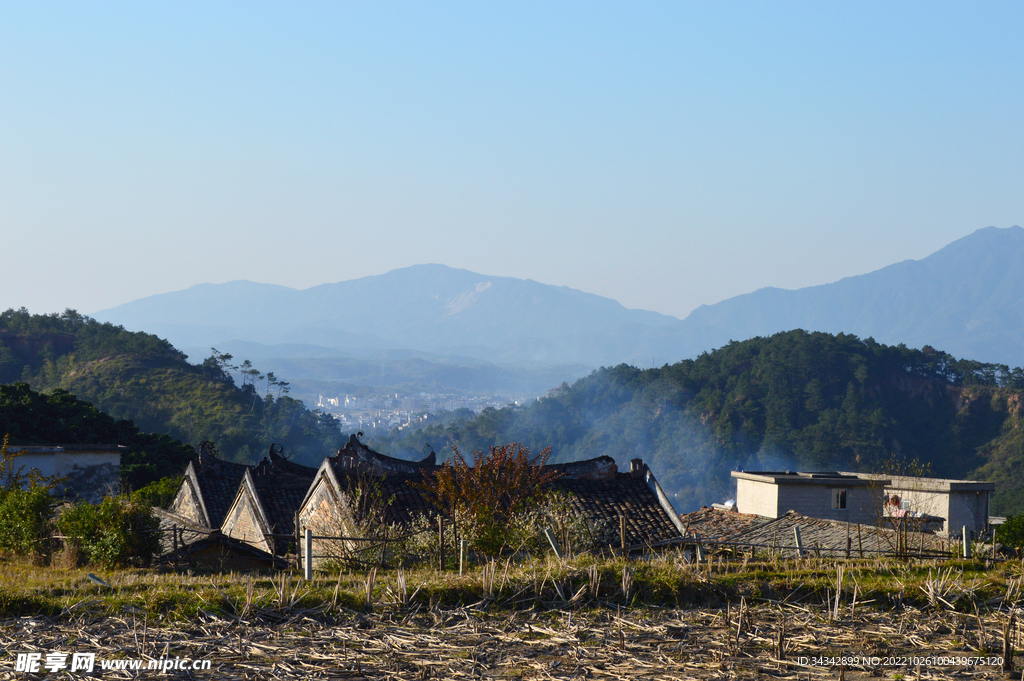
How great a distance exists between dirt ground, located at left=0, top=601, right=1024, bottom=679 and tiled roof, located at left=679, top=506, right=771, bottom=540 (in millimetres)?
21158

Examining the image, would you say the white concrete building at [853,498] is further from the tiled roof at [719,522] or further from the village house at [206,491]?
the village house at [206,491]

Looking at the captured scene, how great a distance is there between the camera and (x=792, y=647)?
8406 millimetres

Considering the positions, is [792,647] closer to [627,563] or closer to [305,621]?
[627,563]

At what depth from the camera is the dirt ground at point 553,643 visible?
7766mm

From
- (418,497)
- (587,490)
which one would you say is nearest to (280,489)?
(418,497)

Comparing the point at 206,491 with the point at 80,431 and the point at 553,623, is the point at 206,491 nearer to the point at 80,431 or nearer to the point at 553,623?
the point at 553,623

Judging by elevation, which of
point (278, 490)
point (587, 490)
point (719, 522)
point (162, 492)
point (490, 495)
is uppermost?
point (490, 495)

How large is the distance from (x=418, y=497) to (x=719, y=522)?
1575 centimetres

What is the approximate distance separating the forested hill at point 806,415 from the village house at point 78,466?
79562 millimetres

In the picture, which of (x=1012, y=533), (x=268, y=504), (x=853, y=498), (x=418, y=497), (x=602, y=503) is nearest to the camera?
(x=418, y=497)

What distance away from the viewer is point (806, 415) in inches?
4633

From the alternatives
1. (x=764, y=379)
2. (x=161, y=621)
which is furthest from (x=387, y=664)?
(x=764, y=379)

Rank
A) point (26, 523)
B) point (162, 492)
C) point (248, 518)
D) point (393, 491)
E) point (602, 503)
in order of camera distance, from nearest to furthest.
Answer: point (26, 523), point (393, 491), point (602, 503), point (248, 518), point (162, 492)

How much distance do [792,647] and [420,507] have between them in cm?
1469
